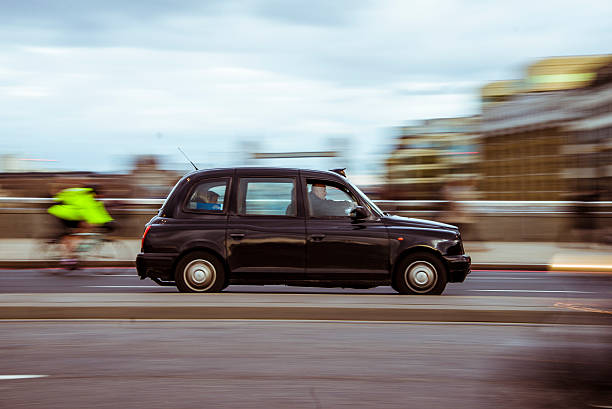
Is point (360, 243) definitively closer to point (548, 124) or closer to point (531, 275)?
point (531, 275)

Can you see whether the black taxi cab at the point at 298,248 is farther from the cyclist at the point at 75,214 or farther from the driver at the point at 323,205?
the cyclist at the point at 75,214

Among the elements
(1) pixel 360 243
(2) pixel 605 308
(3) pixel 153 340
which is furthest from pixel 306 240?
(2) pixel 605 308

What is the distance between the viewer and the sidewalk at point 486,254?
14195 mm

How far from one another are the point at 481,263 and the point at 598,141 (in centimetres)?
1394

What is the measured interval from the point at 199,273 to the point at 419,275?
244cm

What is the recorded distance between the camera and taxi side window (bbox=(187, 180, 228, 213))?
30.6ft

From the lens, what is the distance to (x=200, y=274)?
29.8 feet

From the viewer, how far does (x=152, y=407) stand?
159 inches

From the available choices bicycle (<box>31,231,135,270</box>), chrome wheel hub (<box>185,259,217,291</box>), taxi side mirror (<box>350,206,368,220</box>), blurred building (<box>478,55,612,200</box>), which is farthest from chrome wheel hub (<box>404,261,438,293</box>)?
blurred building (<box>478,55,612,200</box>)

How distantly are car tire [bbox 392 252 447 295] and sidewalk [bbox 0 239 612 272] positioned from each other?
1988 mm

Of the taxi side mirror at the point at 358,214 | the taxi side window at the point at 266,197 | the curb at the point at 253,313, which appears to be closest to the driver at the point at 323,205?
the taxi side mirror at the point at 358,214

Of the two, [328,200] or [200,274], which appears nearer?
[200,274]

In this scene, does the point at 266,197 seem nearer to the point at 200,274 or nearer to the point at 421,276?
the point at 200,274

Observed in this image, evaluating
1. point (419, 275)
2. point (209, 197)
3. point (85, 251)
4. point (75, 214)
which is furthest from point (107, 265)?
point (419, 275)
